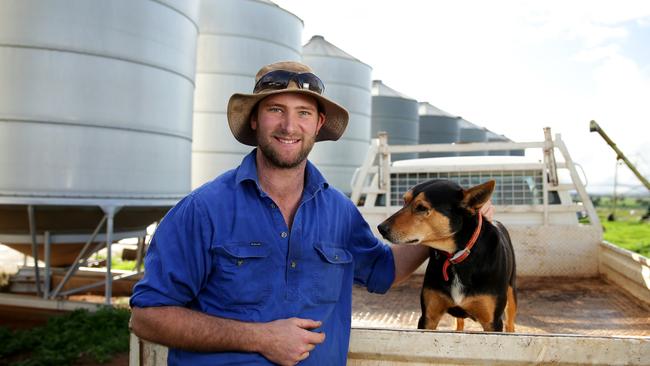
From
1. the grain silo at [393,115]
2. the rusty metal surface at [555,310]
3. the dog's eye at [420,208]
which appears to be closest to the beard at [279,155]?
the dog's eye at [420,208]

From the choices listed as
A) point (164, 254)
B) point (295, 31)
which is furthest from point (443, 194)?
point (295, 31)

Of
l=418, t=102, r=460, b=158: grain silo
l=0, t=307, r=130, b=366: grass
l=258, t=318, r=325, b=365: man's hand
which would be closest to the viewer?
l=258, t=318, r=325, b=365: man's hand

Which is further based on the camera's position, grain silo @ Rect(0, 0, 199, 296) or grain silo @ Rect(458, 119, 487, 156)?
grain silo @ Rect(458, 119, 487, 156)

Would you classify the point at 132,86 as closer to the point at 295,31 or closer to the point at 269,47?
the point at 269,47

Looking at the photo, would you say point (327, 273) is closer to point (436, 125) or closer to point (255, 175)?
point (255, 175)

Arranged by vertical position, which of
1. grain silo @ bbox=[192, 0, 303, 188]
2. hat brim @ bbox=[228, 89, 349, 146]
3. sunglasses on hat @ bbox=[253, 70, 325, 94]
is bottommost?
hat brim @ bbox=[228, 89, 349, 146]

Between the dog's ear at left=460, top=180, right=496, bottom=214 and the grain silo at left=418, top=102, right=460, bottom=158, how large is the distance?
2975 centimetres

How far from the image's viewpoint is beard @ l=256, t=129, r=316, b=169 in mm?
1791

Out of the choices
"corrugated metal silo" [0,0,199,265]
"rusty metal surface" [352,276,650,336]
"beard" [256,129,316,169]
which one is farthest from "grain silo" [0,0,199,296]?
"beard" [256,129,316,169]

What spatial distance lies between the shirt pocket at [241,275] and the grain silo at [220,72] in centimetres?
1012

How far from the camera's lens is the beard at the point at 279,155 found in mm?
1791

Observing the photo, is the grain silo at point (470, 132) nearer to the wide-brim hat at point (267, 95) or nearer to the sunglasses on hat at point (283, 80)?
the wide-brim hat at point (267, 95)

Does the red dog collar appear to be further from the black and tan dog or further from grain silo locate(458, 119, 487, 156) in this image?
grain silo locate(458, 119, 487, 156)

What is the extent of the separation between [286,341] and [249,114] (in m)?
0.95
